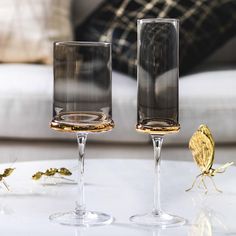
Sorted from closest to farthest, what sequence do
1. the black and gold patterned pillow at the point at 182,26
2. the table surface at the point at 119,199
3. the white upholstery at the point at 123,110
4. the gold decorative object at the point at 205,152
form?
the table surface at the point at 119,199 → the gold decorative object at the point at 205,152 → the white upholstery at the point at 123,110 → the black and gold patterned pillow at the point at 182,26

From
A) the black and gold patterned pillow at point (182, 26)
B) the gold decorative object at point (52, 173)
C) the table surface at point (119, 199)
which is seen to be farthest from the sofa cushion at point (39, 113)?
the gold decorative object at point (52, 173)

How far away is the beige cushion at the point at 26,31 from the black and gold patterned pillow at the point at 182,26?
0.18 m

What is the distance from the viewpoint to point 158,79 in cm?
109

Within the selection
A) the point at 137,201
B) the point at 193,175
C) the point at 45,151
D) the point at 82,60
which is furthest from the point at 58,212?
the point at 45,151

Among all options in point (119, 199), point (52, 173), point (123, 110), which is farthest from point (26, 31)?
point (119, 199)

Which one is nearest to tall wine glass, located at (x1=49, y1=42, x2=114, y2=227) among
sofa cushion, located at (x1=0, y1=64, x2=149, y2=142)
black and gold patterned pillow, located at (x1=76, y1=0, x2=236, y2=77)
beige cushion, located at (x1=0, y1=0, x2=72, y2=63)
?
sofa cushion, located at (x1=0, y1=64, x2=149, y2=142)

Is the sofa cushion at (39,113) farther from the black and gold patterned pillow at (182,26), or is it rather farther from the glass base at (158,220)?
the glass base at (158,220)

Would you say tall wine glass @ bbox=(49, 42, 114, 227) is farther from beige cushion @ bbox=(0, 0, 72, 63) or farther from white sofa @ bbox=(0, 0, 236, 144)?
beige cushion @ bbox=(0, 0, 72, 63)

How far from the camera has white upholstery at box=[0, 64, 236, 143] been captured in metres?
2.14

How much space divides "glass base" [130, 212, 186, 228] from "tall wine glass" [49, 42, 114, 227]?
1.7 inches

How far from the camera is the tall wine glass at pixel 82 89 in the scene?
1.08m

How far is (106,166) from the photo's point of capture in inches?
58.6

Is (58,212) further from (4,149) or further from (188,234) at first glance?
(4,149)

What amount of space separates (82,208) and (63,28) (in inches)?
64.3
